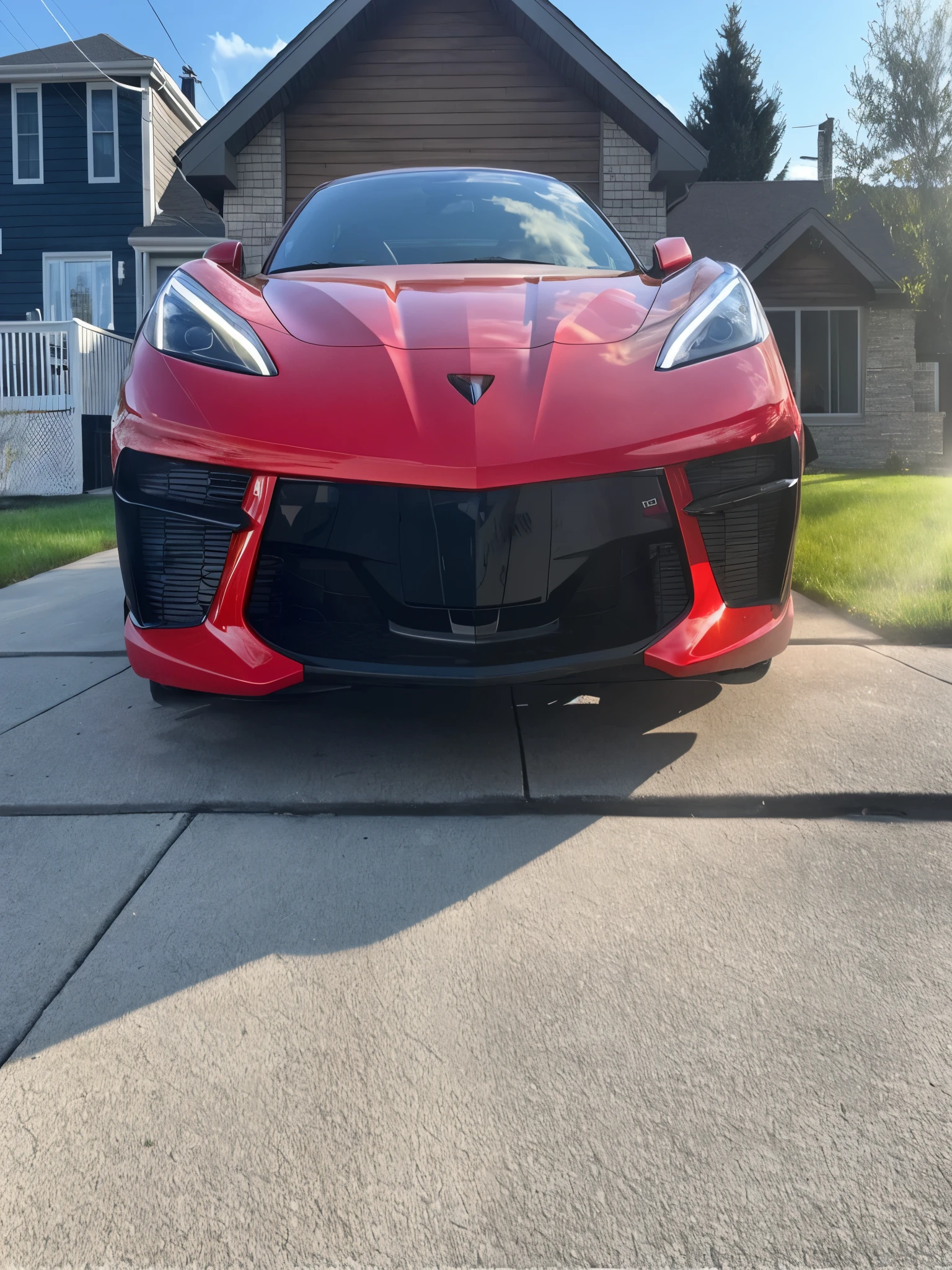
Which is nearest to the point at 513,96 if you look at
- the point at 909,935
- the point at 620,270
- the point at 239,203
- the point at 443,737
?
the point at 239,203

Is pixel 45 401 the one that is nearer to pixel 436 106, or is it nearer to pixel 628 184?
pixel 436 106

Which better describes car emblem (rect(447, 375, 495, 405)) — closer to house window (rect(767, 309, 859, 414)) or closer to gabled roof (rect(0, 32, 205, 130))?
house window (rect(767, 309, 859, 414))

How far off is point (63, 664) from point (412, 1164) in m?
2.69

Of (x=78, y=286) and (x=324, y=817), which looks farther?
(x=78, y=286)

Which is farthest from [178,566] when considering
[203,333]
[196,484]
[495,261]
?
[495,261]

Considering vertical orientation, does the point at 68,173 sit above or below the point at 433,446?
above

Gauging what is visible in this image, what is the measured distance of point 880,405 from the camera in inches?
733

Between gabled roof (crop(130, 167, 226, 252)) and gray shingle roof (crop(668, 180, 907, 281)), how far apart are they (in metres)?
8.49

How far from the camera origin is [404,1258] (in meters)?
1.06

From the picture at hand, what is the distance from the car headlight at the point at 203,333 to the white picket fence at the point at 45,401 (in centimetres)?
988

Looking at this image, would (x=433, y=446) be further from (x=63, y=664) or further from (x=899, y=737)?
(x=63, y=664)

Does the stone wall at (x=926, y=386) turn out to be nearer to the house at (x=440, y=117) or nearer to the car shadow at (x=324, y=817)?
the house at (x=440, y=117)

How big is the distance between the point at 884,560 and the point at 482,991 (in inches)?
160

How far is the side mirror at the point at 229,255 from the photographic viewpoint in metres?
3.19
